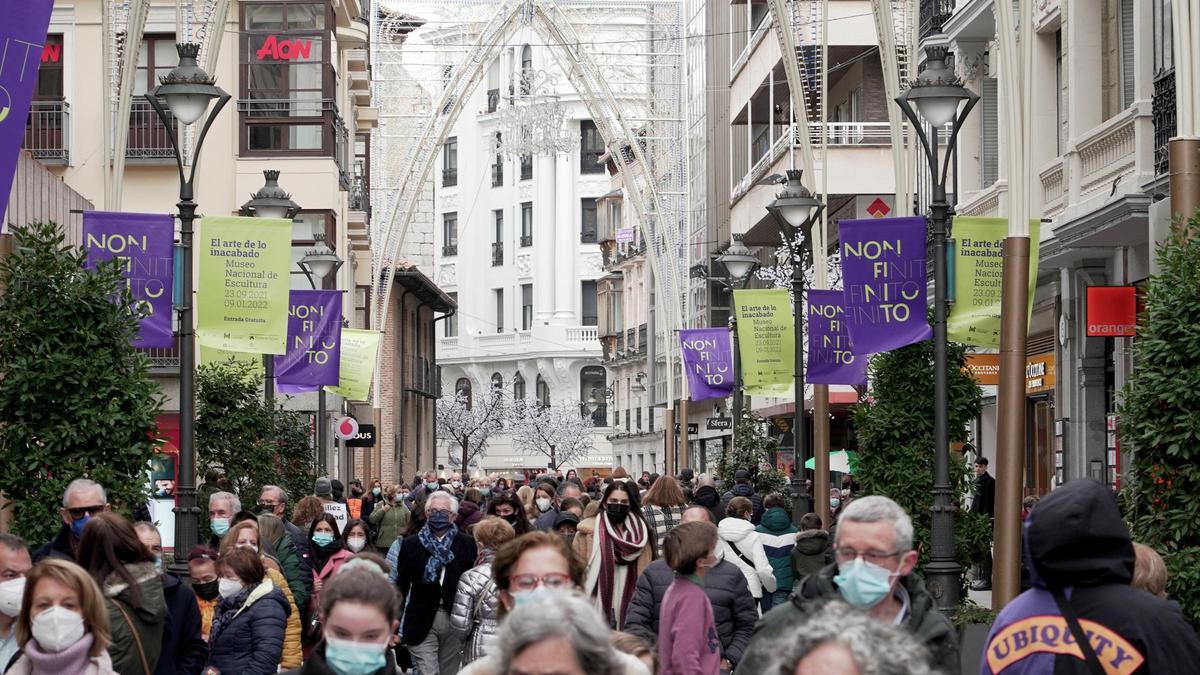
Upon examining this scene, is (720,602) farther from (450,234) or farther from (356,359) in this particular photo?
(450,234)

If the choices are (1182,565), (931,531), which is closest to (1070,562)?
(1182,565)

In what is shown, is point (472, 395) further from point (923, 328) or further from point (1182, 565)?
point (1182, 565)

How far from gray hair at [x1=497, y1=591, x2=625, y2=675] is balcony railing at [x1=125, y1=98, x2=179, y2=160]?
36117 mm

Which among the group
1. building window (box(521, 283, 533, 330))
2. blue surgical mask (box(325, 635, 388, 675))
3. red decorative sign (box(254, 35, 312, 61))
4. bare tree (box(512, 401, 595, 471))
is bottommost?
bare tree (box(512, 401, 595, 471))

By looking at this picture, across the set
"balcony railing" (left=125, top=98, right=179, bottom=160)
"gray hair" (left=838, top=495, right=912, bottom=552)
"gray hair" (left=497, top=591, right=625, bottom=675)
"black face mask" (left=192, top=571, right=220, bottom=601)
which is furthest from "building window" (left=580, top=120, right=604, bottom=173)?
"gray hair" (left=497, top=591, right=625, bottom=675)

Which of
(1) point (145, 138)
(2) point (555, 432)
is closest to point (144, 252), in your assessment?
(1) point (145, 138)

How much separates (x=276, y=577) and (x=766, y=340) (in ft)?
52.6

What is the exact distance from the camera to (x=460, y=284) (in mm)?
114938

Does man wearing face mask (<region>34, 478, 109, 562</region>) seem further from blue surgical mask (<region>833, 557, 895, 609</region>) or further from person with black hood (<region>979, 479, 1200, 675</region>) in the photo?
person with black hood (<region>979, 479, 1200, 675</region>)

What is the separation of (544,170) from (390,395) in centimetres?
4387

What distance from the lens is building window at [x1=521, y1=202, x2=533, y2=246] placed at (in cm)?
11038

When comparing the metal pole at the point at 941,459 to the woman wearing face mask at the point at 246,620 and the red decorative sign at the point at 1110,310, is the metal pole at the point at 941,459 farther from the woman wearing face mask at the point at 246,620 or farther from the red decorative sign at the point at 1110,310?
the woman wearing face mask at the point at 246,620

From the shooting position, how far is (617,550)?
1284 cm

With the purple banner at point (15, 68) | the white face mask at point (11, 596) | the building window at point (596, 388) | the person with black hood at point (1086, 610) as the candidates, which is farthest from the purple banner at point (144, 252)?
the building window at point (596, 388)
